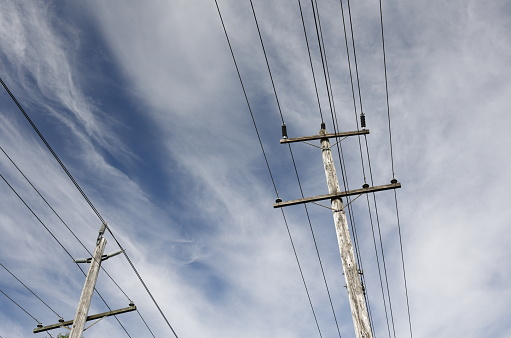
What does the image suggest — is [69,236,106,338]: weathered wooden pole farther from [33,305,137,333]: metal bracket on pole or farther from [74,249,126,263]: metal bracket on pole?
[33,305,137,333]: metal bracket on pole

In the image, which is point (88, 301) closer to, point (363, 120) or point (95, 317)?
point (95, 317)

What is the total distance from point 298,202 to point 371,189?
1.83 metres

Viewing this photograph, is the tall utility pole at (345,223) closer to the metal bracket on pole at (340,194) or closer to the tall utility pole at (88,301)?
the metal bracket on pole at (340,194)

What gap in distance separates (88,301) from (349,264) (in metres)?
6.91

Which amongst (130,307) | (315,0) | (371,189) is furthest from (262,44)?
(130,307)

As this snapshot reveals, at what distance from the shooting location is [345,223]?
26.8ft

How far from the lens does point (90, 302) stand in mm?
9562

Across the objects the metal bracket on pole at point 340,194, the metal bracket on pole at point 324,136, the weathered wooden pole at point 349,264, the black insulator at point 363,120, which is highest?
the black insulator at point 363,120

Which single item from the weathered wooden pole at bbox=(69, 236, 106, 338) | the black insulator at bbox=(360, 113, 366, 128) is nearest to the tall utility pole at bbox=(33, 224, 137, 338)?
the weathered wooden pole at bbox=(69, 236, 106, 338)

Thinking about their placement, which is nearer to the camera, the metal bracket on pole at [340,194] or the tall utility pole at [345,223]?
the tall utility pole at [345,223]

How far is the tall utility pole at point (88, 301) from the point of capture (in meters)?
8.99

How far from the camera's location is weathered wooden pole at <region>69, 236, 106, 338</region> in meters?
8.93

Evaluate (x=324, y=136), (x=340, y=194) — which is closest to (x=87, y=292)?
(x=340, y=194)

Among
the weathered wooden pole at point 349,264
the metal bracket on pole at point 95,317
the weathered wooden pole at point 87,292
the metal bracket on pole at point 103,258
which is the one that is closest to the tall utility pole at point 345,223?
the weathered wooden pole at point 349,264
